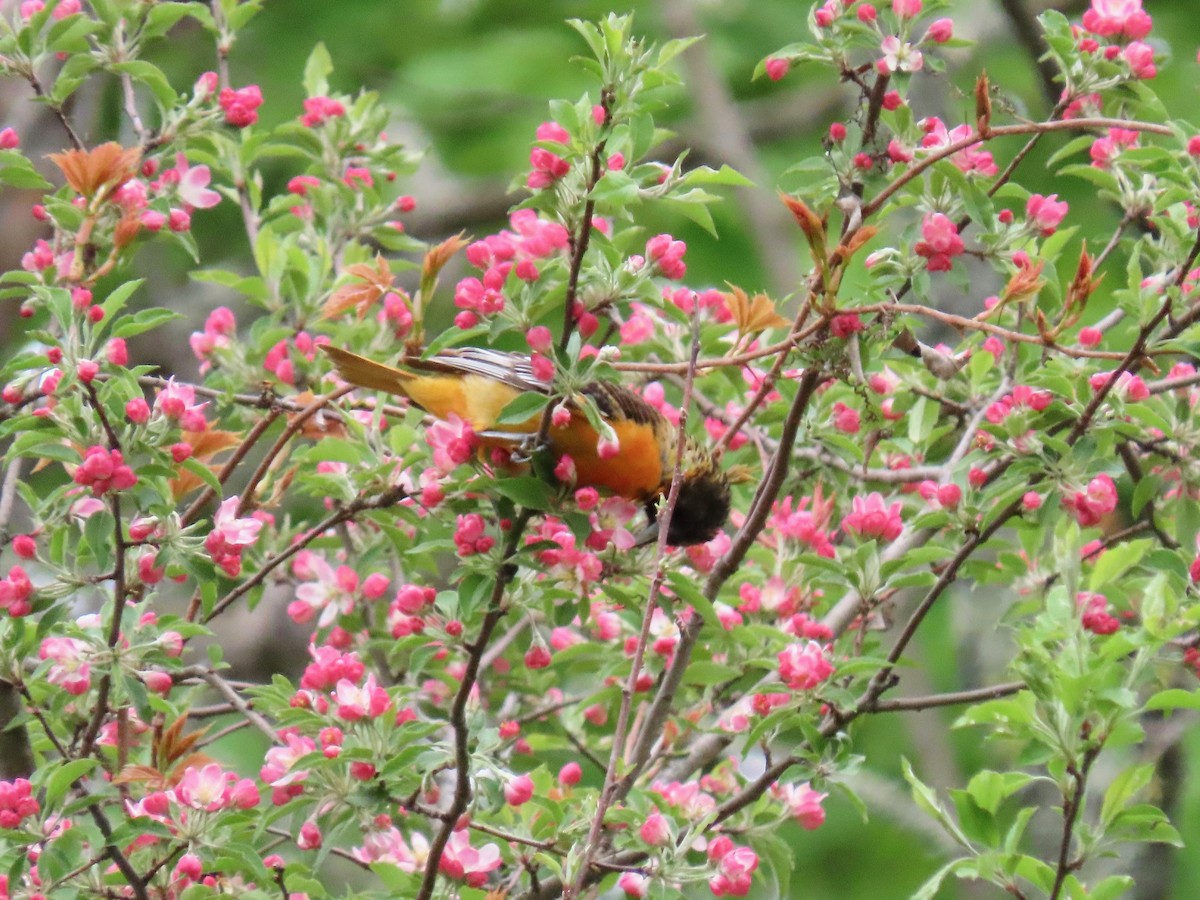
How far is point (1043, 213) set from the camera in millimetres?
3377

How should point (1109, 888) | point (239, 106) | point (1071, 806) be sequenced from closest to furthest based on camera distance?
point (1071, 806)
point (1109, 888)
point (239, 106)

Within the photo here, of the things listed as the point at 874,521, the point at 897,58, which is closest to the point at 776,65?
the point at 897,58

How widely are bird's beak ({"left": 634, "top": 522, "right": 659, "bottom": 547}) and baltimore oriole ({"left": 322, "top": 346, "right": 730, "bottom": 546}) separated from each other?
0.01m

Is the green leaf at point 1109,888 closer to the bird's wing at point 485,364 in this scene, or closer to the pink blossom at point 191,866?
the bird's wing at point 485,364

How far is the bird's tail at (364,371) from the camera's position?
3.64 metres

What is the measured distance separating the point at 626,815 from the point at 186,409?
44.7 inches

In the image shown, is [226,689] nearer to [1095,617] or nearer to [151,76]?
[151,76]

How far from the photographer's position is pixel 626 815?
2.99 m

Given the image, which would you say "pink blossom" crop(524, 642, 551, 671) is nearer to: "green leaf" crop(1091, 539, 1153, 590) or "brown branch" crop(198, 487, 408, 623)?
"brown branch" crop(198, 487, 408, 623)

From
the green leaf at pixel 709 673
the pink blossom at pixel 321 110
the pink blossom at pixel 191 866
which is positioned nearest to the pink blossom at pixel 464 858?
the pink blossom at pixel 191 866

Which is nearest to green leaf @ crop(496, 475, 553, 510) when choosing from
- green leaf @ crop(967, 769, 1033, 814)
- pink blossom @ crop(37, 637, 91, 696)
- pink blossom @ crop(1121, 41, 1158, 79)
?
pink blossom @ crop(37, 637, 91, 696)

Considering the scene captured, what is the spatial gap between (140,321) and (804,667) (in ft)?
4.88

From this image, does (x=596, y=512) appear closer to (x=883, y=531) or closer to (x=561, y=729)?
(x=883, y=531)

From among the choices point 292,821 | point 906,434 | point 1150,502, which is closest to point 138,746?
point 292,821
